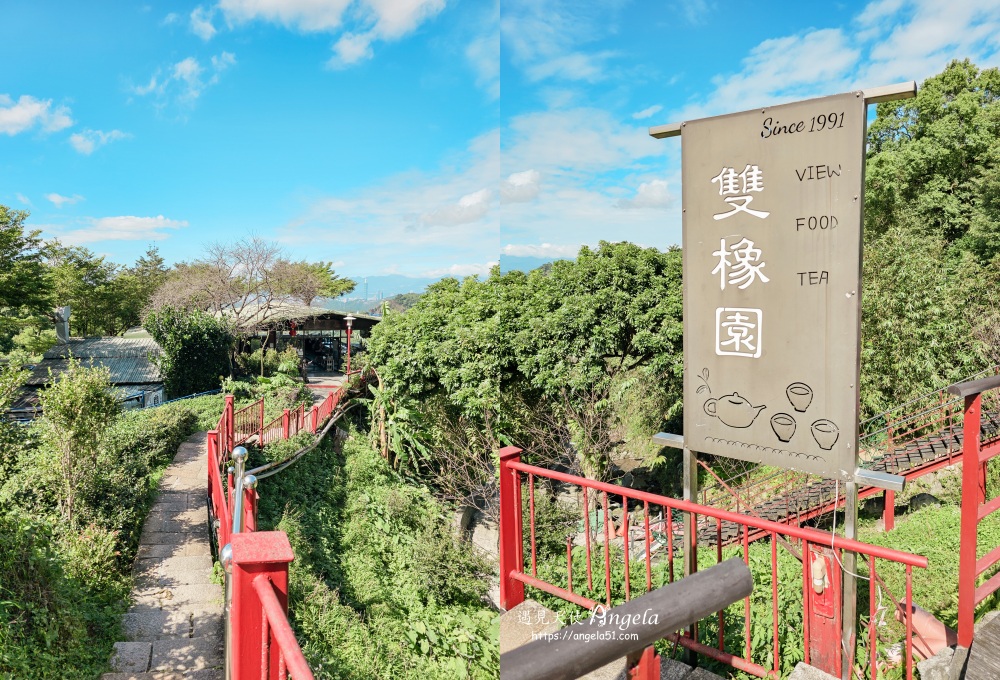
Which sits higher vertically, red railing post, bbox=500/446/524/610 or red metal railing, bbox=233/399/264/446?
red railing post, bbox=500/446/524/610

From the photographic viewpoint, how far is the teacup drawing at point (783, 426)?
1488 millimetres

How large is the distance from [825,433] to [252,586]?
4.34ft

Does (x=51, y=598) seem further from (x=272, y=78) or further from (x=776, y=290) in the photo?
(x=272, y=78)

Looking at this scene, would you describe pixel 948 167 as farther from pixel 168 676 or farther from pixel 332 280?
pixel 332 280

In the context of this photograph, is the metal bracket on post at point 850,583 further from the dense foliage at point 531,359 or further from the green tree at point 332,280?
the green tree at point 332,280

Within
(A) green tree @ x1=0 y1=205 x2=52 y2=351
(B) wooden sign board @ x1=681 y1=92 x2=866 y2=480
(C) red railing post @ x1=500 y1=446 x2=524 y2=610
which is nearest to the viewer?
(B) wooden sign board @ x1=681 y1=92 x2=866 y2=480

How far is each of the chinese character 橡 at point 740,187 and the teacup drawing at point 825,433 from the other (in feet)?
1.76

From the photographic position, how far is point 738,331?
1.57 m

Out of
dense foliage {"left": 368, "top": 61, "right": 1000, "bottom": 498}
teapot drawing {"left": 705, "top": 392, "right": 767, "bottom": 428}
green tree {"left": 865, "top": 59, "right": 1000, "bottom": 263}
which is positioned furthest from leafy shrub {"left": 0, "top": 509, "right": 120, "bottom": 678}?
green tree {"left": 865, "top": 59, "right": 1000, "bottom": 263}

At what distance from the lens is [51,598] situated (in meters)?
3.47

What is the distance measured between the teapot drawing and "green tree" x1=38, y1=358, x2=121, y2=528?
5164 millimetres

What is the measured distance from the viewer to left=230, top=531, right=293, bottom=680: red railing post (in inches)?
40.5

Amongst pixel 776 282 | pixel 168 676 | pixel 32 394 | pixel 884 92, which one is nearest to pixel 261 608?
pixel 776 282

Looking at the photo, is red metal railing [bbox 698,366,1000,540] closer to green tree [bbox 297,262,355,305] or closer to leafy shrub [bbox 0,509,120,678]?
leafy shrub [bbox 0,509,120,678]
